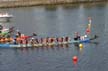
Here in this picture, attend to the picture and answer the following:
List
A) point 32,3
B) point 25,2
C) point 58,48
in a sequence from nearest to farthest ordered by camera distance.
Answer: point 58,48, point 25,2, point 32,3

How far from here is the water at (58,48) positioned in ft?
202

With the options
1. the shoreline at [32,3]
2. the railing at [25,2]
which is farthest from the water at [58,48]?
the railing at [25,2]

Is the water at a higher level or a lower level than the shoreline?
lower

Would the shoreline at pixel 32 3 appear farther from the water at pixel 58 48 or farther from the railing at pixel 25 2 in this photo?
the water at pixel 58 48

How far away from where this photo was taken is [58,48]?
236ft

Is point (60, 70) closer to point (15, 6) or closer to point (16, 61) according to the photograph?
point (16, 61)

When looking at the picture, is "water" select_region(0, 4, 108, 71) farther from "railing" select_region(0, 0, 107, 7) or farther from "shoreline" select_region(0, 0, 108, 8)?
"railing" select_region(0, 0, 107, 7)

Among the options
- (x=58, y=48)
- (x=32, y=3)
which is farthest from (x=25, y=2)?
(x=58, y=48)

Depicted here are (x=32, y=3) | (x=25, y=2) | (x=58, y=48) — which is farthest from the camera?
(x=32, y=3)

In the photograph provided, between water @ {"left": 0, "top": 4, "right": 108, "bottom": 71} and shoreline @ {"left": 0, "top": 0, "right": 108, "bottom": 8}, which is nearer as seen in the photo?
water @ {"left": 0, "top": 4, "right": 108, "bottom": 71}

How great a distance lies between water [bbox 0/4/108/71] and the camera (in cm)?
6153

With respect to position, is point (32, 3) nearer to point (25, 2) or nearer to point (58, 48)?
point (25, 2)

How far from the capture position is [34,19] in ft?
391

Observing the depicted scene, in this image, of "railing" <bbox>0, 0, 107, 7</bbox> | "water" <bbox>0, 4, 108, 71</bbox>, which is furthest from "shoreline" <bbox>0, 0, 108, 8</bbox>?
"water" <bbox>0, 4, 108, 71</bbox>
